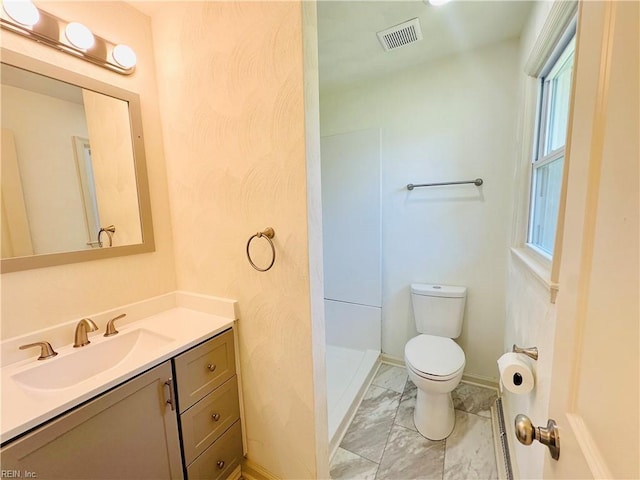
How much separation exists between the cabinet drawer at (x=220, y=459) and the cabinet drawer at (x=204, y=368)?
268 millimetres

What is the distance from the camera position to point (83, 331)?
3.58 feet

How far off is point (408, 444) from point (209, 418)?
116cm

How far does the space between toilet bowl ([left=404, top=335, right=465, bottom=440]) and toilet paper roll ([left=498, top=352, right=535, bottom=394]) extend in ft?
1.79

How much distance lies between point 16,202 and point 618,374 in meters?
1.70

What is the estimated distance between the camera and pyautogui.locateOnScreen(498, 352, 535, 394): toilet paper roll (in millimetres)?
973

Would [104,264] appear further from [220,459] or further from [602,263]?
[602,263]

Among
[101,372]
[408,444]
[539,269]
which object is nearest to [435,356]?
[408,444]

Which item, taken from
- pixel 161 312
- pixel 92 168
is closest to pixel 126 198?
pixel 92 168

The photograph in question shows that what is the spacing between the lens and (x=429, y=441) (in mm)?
1561

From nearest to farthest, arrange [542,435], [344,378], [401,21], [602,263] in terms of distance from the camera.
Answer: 1. [602,263]
2. [542,435]
3. [401,21]
4. [344,378]


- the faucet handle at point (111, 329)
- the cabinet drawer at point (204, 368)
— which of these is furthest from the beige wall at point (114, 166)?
the cabinet drawer at point (204, 368)

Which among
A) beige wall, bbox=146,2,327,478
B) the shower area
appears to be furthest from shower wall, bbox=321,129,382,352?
beige wall, bbox=146,2,327,478

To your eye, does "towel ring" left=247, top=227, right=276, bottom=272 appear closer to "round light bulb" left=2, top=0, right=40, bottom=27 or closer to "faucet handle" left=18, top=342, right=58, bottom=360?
"faucet handle" left=18, top=342, right=58, bottom=360

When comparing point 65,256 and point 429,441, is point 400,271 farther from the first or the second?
point 65,256
